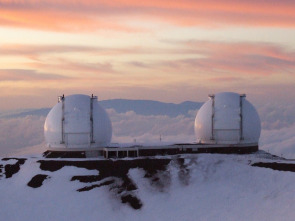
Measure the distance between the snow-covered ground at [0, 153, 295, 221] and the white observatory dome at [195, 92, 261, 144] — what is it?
664 cm

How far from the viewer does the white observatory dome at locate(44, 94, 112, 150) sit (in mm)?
63875

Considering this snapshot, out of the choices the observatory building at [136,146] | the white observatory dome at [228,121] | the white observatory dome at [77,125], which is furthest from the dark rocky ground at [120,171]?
the white observatory dome at [228,121]

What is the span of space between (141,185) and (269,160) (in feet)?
57.8

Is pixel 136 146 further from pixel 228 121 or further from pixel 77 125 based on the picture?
pixel 228 121

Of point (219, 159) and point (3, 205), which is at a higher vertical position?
point (219, 159)

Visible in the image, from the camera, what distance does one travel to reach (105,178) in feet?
186

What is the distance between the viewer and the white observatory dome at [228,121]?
6697cm

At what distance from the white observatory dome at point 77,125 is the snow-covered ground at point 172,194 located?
5.35 metres

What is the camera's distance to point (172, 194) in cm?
5331

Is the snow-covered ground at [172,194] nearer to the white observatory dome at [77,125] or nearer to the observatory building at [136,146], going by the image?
the observatory building at [136,146]

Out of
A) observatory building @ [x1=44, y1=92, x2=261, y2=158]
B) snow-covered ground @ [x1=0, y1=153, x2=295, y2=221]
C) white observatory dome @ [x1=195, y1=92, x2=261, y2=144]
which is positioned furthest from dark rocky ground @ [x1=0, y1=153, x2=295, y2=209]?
white observatory dome @ [x1=195, y1=92, x2=261, y2=144]

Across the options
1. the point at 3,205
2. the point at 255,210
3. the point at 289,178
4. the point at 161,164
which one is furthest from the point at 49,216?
the point at 289,178

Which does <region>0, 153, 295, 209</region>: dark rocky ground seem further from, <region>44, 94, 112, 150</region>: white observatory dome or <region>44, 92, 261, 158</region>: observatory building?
<region>44, 94, 112, 150</region>: white observatory dome

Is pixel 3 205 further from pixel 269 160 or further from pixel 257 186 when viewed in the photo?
pixel 269 160
